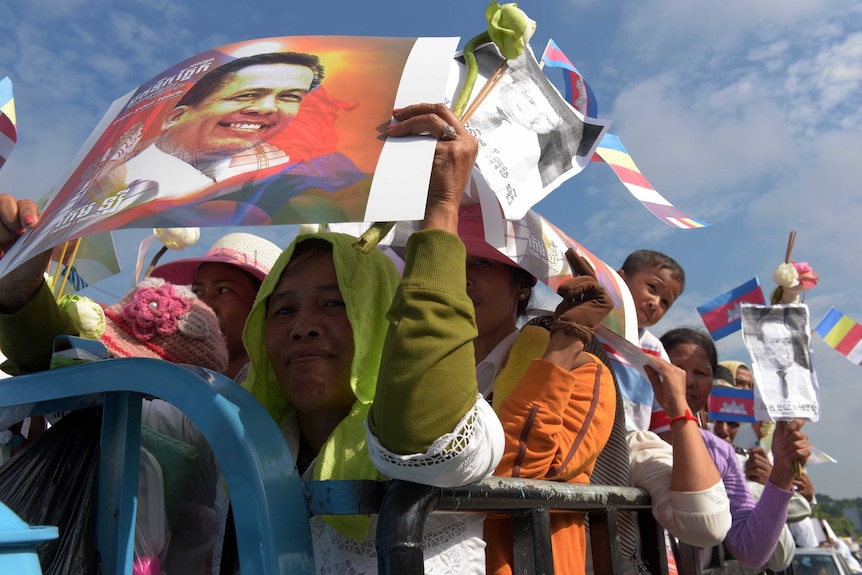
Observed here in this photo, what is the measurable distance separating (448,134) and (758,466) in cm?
366

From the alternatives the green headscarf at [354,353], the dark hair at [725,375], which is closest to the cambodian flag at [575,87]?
the green headscarf at [354,353]

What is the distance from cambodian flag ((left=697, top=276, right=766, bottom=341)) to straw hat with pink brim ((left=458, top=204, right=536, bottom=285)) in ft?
5.63

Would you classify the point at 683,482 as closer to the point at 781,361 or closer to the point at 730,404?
the point at 781,361

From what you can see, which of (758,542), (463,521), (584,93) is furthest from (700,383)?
(463,521)

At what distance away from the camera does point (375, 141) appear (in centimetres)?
121

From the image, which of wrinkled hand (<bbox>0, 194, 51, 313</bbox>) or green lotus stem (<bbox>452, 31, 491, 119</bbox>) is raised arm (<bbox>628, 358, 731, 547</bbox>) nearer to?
green lotus stem (<bbox>452, 31, 491, 119</bbox>)

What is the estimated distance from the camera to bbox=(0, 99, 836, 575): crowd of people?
1207 millimetres

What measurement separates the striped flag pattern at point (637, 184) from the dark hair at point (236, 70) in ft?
4.27

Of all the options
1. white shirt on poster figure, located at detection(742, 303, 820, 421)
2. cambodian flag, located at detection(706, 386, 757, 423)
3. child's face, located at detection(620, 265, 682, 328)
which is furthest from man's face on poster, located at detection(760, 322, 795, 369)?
cambodian flag, located at detection(706, 386, 757, 423)

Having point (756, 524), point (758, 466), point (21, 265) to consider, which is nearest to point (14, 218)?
point (21, 265)

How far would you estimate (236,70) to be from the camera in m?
1.38

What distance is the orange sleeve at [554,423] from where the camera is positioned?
1.67m

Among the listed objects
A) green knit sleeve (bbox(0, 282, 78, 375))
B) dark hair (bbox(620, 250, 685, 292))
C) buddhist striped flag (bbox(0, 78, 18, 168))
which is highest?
dark hair (bbox(620, 250, 685, 292))

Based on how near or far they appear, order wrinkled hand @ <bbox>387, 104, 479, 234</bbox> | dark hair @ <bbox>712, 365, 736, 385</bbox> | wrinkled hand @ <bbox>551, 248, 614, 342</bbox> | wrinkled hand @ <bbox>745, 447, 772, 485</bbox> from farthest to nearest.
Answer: dark hair @ <bbox>712, 365, 736, 385</bbox> < wrinkled hand @ <bbox>745, 447, 772, 485</bbox> < wrinkled hand @ <bbox>551, 248, 614, 342</bbox> < wrinkled hand @ <bbox>387, 104, 479, 234</bbox>
